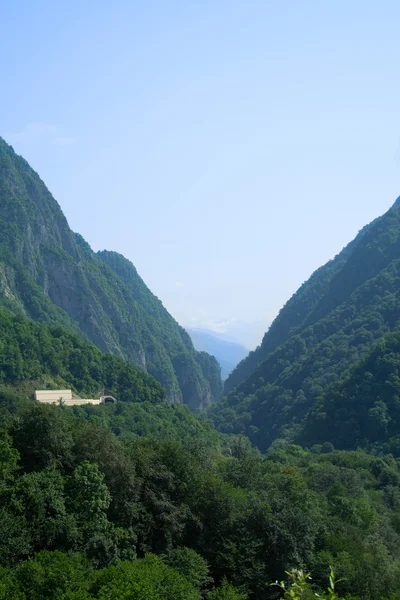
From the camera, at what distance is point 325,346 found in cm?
16275

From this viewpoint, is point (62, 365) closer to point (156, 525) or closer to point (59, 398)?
point (59, 398)

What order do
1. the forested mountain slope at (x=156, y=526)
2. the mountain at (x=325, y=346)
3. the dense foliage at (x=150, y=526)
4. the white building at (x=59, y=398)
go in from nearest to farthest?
the forested mountain slope at (x=156, y=526)
the dense foliage at (x=150, y=526)
the white building at (x=59, y=398)
the mountain at (x=325, y=346)

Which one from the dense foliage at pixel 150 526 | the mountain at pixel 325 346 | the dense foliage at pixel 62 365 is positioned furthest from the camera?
the mountain at pixel 325 346

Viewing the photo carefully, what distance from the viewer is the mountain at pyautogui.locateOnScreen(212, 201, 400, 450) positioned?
147 m

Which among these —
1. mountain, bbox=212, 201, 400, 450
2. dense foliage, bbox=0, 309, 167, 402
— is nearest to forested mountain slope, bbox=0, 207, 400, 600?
mountain, bbox=212, 201, 400, 450

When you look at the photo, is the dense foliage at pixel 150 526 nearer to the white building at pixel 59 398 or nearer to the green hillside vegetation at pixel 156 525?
the green hillside vegetation at pixel 156 525

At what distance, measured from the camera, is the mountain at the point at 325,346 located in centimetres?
14725

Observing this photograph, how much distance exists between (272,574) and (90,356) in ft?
373

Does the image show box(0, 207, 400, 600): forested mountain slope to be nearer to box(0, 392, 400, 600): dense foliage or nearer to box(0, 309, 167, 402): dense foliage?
box(0, 392, 400, 600): dense foliage

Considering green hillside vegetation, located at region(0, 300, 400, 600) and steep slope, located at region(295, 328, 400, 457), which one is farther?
steep slope, located at region(295, 328, 400, 457)

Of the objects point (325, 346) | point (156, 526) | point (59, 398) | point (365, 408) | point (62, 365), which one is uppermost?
point (325, 346)

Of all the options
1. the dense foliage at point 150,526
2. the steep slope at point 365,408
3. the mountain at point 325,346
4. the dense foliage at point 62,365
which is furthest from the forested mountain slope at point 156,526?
the dense foliage at point 62,365

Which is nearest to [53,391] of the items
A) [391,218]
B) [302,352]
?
[302,352]

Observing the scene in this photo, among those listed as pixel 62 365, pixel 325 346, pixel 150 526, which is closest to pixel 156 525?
pixel 150 526
